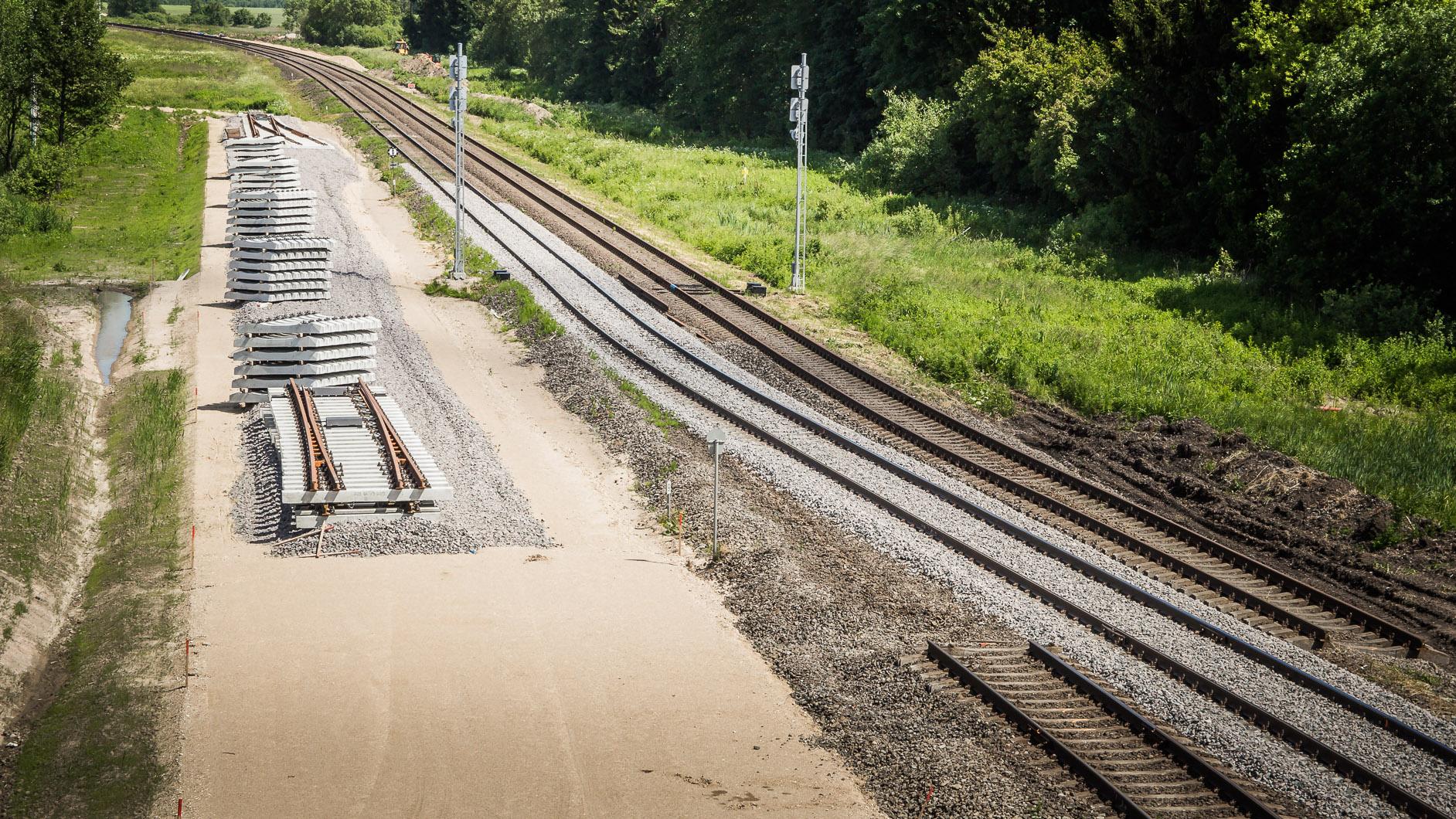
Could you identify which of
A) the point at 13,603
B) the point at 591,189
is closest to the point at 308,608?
the point at 13,603

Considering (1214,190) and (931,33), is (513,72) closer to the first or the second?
(931,33)

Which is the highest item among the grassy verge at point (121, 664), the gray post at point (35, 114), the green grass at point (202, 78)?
the green grass at point (202, 78)

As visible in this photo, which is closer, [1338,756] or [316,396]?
[1338,756]

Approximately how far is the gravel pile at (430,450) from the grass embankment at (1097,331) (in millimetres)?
11095

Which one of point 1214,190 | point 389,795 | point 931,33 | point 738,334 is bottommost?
point 389,795

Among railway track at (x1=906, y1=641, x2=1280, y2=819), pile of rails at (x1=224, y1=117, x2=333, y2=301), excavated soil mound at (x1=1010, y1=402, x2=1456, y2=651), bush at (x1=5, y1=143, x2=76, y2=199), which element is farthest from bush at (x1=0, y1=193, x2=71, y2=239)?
railway track at (x1=906, y1=641, x2=1280, y2=819)

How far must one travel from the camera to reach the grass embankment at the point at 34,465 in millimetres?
17500

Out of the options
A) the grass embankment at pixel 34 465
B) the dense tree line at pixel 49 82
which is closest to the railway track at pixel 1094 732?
the grass embankment at pixel 34 465

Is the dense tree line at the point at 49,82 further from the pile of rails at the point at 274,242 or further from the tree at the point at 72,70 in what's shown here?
the pile of rails at the point at 274,242

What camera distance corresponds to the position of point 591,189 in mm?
51375

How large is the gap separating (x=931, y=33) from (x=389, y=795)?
5382 centimetres

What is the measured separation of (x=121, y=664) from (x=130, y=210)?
38.6 metres

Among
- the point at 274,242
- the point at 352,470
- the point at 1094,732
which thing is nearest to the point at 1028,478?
the point at 1094,732

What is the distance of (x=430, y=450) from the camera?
23.1 metres
